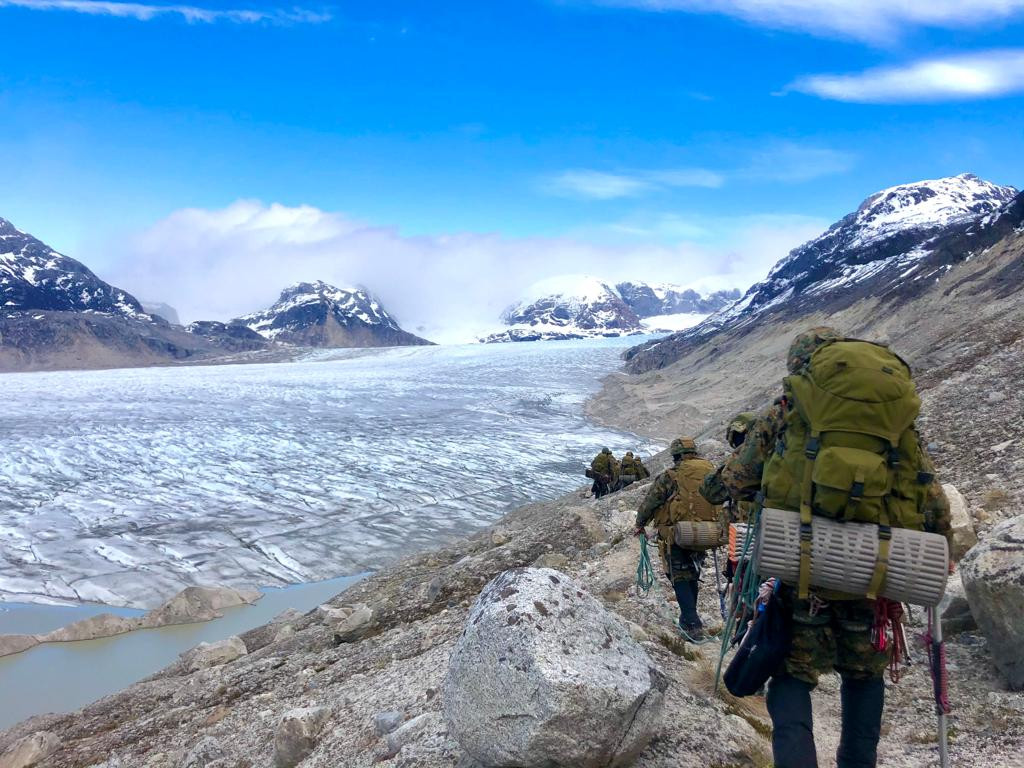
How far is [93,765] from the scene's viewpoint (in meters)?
5.80

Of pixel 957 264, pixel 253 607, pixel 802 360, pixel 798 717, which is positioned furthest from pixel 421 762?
pixel 957 264

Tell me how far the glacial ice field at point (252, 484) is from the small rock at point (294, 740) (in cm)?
1206

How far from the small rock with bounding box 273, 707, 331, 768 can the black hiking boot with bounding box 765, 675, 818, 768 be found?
10.2ft

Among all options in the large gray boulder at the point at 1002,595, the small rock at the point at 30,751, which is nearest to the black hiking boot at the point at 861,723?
the large gray boulder at the point at 1002,595

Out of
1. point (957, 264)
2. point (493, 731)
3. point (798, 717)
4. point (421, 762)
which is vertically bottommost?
point (421, 762)

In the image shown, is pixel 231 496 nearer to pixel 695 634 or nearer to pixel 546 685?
pixel 695 634

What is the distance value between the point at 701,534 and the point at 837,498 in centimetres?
286

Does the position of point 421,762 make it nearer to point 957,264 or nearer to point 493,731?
point 493,731

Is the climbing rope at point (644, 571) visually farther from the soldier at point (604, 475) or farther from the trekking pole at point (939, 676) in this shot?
the soldier at point (604, 475)

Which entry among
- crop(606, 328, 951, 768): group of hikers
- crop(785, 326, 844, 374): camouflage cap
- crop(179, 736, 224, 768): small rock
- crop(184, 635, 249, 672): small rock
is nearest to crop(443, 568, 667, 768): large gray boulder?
crop(606, 328, 951, 768): group of hikers

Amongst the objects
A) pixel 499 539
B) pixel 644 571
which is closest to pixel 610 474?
pixel 499 539

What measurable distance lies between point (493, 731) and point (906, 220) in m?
141

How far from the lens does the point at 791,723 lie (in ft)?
9.30

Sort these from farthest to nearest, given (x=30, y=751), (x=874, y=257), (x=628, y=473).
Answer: (x=874, y=257)
(x=628, y=473)
(x=30, y=751)
